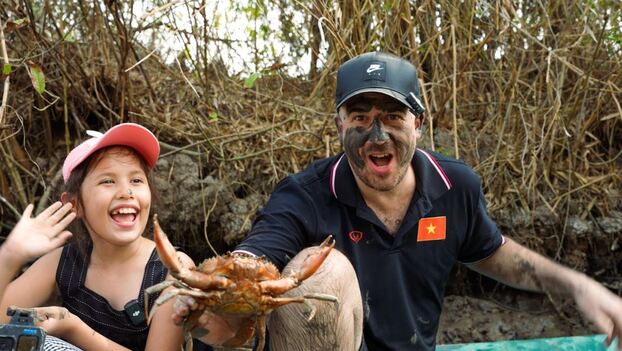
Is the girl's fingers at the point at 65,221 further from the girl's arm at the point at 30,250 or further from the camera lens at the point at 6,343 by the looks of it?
the camera lens at the point at 6,343

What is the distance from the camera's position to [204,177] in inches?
164

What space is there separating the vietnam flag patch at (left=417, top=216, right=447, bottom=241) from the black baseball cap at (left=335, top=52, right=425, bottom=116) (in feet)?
1.21

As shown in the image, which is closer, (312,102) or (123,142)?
(123,142)

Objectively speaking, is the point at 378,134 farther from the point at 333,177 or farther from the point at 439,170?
the point at 439,170

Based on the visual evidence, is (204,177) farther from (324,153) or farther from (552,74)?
(552,74)

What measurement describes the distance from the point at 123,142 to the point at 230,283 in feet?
3.63

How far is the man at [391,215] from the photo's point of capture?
104 inches

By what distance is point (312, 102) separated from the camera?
4.47m

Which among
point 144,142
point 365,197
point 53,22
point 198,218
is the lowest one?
point 198,218

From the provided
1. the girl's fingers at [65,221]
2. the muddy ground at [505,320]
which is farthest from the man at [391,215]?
the muddy ground at [505,320]

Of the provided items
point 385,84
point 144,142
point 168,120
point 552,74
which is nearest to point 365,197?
point 385,84

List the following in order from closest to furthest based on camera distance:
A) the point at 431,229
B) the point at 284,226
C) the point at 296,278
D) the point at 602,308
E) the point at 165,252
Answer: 1. the point at 165,252
2. the point at 296,278
3. the point at 602,308
4. the point at 284,226
5. the point at 431,229

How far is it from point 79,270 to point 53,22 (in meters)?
1.49

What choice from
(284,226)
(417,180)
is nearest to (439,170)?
(417,180)
